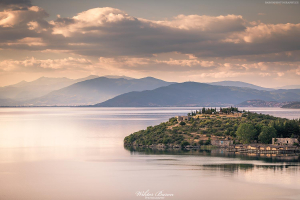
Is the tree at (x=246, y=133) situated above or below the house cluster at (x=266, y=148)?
above

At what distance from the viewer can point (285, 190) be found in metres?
75.2

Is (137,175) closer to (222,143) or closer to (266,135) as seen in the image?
(222,143)

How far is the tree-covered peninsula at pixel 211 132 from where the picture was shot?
130 meters

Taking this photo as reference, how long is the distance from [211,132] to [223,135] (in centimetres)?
445

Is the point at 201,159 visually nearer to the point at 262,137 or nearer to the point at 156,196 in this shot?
the point at 262,137

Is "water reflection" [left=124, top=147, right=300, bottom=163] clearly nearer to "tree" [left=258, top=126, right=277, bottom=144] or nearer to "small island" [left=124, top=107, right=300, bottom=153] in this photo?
"small island" [left=124, top=107, right=300, bottom=153]

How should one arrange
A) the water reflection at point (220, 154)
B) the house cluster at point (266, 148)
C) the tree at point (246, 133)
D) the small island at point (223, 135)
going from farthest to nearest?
the tree at point (246, 133)
the small island at point (223, 135)
the house cluster at point (266, 148)
the water reflection at point (220, 154)

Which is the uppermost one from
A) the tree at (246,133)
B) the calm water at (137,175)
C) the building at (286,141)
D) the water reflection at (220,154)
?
the tree at (246,133)

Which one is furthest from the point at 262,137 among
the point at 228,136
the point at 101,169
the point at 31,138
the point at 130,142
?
the point at 31,138

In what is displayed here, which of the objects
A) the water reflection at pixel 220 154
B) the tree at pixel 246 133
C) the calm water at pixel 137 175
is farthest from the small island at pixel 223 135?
the calm water at pixel 137 175

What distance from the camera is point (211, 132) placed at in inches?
5536

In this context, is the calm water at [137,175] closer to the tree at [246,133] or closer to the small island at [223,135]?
the small island at [223,135]

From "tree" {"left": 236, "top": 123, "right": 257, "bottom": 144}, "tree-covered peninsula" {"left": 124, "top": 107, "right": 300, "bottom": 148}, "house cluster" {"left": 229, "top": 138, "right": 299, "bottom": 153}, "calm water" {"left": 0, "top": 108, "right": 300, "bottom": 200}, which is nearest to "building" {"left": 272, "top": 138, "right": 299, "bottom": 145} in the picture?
"house cluster" {"left": 229, "top": 138, "right": 299, "bottom": 153}

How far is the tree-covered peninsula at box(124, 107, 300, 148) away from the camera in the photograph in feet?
426
